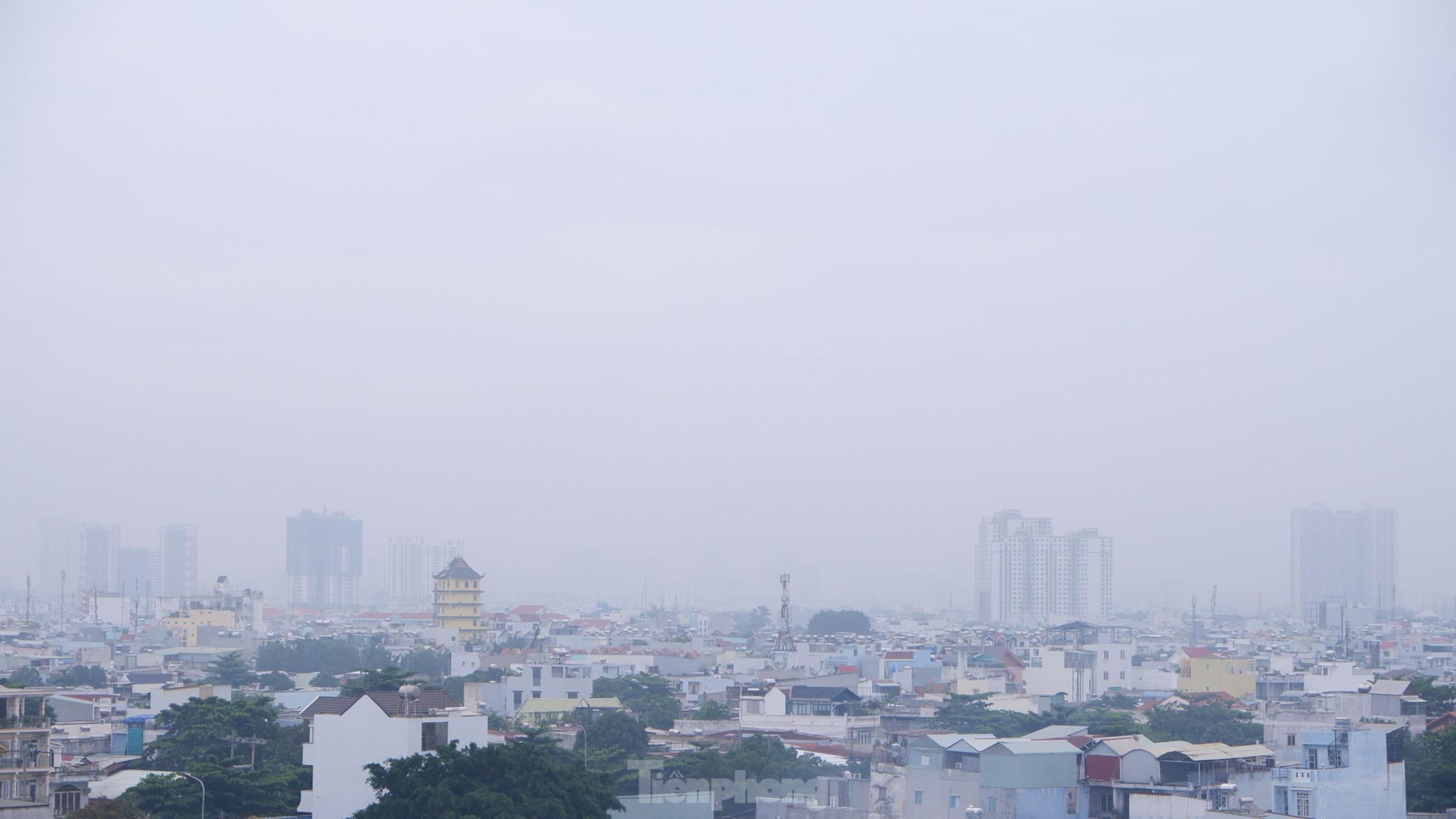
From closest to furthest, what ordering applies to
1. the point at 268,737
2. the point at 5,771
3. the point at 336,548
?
the point at 5,771 → the point at 268,737 → the point at 336,548

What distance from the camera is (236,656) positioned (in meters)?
28.8

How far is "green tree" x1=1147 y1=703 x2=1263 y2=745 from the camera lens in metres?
18.0

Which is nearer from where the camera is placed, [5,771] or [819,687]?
[5,771]

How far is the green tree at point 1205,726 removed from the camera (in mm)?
18016

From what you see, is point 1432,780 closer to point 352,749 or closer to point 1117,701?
point 352,749

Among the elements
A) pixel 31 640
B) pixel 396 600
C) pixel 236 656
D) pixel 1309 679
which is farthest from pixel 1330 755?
pixel 396 600

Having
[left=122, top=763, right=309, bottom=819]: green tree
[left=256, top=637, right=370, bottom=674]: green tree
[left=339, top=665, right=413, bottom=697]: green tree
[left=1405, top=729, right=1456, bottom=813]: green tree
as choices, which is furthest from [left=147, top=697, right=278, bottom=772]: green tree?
[left=256, top=637, right=370, bottom=674]: green tree

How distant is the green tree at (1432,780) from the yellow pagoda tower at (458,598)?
2925cm

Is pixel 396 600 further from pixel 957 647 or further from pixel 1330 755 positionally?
pixel 1330 755

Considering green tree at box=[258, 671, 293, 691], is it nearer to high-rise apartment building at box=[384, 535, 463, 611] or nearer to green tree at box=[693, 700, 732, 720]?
green tree at box=[693, 700, 732, 720]

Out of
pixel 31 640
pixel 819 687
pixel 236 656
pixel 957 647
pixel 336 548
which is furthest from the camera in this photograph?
pixel 336 548

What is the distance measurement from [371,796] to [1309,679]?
19361mm

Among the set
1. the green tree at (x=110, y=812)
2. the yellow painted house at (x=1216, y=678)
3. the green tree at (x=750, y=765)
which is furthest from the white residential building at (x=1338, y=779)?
the yellow painted house at (x=1216, y=678)

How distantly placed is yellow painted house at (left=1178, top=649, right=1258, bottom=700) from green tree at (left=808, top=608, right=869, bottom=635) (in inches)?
951
